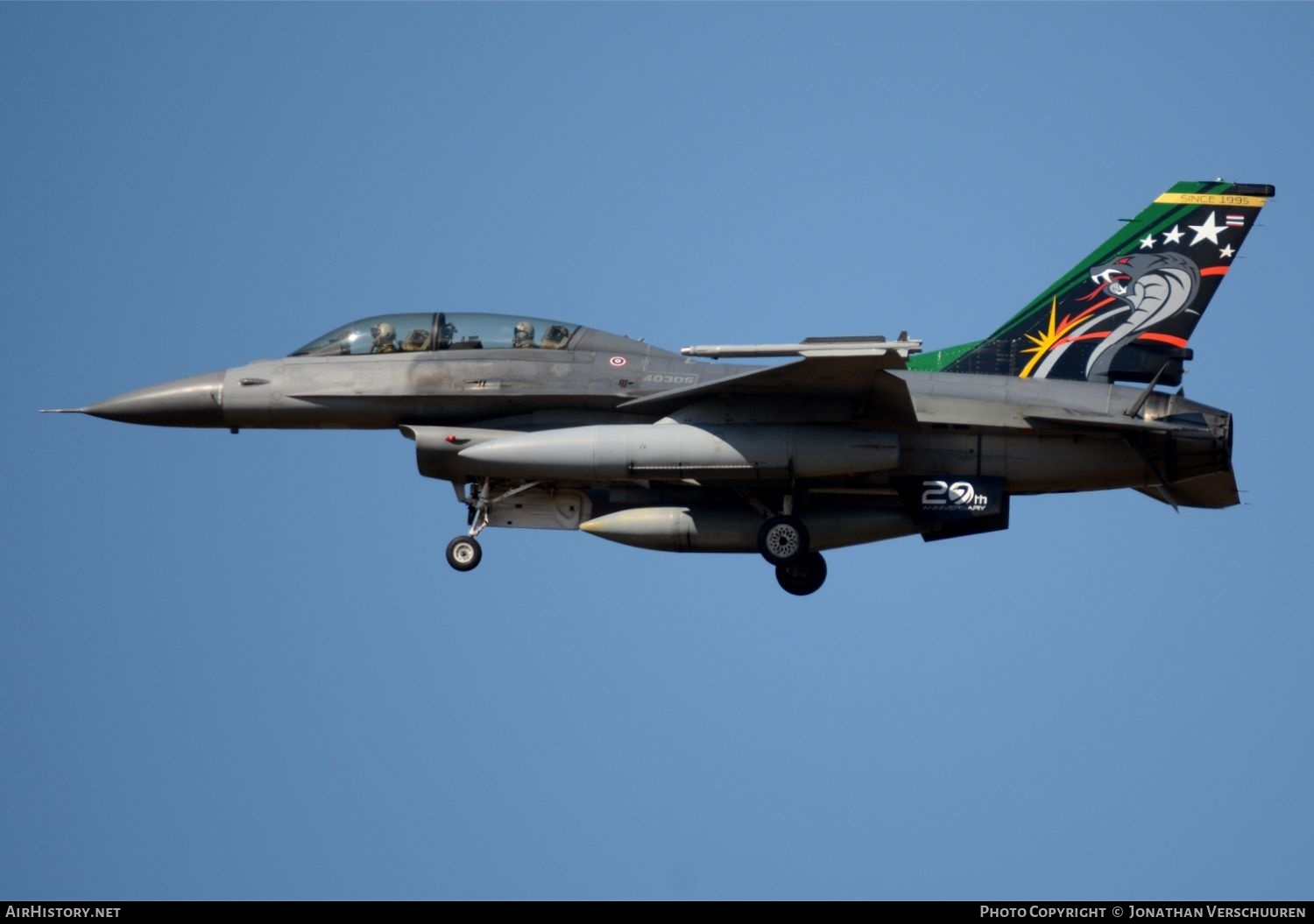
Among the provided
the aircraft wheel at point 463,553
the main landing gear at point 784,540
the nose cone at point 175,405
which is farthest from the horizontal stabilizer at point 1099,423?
the nose cone at point 175,405

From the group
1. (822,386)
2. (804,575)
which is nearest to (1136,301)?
(822,386)

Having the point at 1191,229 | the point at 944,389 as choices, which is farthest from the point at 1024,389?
the point at 1191,229

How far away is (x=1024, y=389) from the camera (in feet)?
83.5

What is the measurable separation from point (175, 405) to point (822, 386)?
24.6 ft

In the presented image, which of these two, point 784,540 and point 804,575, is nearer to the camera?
point 784,540

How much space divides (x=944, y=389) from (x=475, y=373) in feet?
17.0

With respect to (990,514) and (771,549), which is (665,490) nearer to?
(771,549)

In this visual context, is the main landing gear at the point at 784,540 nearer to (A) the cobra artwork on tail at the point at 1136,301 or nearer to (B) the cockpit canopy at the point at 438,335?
(A) the cobra artwork on tail at the point at 1136,301

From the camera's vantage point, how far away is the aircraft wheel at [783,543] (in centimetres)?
2528

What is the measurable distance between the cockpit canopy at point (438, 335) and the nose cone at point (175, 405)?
104 cm

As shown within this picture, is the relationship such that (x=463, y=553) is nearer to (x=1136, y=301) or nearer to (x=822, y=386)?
(x=822, y=386)

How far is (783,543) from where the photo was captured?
2530 cm
